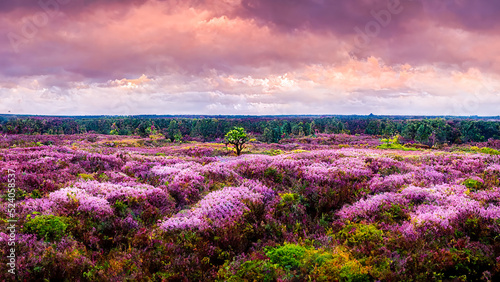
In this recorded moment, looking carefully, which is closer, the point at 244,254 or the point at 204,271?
the point at 204,271

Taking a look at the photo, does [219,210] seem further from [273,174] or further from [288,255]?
[273,174]

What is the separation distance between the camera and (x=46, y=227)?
7500mm

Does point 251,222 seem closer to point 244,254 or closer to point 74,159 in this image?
point 244,254

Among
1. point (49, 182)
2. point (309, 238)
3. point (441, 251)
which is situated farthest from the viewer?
point (49, 182)

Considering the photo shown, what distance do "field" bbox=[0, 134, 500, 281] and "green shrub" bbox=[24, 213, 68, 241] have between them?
0.10 feet

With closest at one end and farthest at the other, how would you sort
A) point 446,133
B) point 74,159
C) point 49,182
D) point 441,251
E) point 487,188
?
point 441,251, point 487,188, point 49,182, point 74,159, point 446,133

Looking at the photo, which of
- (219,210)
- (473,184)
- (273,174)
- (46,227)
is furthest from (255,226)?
(473,184)

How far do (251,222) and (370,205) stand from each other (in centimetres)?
416

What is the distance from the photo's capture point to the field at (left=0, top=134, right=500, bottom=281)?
6.34 meters

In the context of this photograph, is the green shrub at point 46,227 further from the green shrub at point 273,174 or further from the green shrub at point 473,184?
the green shrub at point 473,184

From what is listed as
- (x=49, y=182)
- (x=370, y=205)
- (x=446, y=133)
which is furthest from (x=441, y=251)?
(x=446, y=133)

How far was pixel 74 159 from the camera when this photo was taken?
1547 centimetres

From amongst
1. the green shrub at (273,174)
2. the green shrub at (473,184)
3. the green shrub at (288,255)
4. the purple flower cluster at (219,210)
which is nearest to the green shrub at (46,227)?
the purple flower cluster at (219,210)

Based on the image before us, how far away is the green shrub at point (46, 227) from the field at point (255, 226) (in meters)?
0.03
